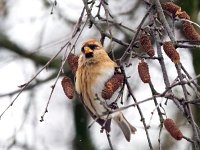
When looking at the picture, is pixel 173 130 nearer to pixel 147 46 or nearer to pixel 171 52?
pixel 171 52

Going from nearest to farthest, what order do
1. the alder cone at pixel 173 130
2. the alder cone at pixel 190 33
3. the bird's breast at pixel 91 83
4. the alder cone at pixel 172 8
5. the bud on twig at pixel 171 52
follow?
the alder cone at pixel 173 130 → the bud on twig at pixel 171 52 → the alder cone at pixel 190 33 → the alder cone at pixel 172 8 → the bird's breast at pixel 91 83

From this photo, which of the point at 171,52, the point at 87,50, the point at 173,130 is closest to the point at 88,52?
the point at 87,50

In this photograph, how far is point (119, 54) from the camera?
603 cm

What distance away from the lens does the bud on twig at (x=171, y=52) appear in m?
2.65

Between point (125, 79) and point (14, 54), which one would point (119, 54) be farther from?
point (125, 79)

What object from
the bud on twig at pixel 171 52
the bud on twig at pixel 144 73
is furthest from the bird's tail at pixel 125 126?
the bud on twig at pixel 171 52

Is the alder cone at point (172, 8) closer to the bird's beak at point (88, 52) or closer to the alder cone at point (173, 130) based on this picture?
the alder cone at point (173, 130)

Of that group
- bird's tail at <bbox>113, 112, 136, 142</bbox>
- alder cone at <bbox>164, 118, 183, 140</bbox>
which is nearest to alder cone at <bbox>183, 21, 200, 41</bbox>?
alder cone at <bbox>164, 118, 183, 140</bbox>

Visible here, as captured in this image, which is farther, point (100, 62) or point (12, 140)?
point (12, 140)

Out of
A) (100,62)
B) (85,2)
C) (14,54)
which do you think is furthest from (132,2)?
(85,2)

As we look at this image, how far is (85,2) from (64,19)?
311 cm

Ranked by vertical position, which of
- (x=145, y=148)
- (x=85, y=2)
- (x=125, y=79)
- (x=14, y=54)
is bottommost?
(x=125, y=79)

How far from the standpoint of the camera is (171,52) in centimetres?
267

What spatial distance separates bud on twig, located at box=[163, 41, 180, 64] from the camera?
2652 millimetres
